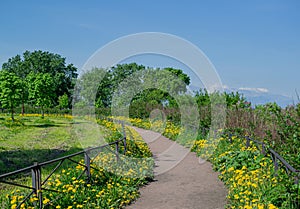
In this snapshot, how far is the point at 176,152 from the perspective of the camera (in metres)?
14.6

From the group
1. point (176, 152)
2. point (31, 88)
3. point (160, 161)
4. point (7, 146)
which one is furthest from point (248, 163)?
point (31, 88)

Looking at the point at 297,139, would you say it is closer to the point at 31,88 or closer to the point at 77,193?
the point at 77,193

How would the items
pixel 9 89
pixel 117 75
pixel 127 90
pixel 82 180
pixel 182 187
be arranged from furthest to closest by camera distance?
1. pixel 9 89
2. pixel 117 75
3. pixel 127 90
4. pixel 182 187
5. pixel 82 180

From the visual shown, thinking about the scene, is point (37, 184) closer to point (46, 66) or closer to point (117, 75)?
point (117, 75)

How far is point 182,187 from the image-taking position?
8594 mm

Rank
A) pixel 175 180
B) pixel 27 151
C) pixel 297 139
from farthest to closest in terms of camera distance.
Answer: pixel 27 151 → pixel 175 180 → pixel 297 139

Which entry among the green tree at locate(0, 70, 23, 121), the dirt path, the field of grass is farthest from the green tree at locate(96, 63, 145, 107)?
the green tree at locate(0, 70, 23, 121)

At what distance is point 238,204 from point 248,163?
257cm

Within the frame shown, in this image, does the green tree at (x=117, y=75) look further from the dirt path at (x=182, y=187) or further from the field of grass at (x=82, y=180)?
the dirt path at (x=182, y=187)

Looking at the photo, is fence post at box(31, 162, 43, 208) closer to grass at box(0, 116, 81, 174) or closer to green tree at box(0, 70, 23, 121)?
grass at box(0, 116, 81, 174)

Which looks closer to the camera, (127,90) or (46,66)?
(127,90)

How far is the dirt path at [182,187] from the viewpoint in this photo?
7078 mm

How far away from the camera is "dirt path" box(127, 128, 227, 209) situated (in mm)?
7078

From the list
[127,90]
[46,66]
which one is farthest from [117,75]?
[46,66]
